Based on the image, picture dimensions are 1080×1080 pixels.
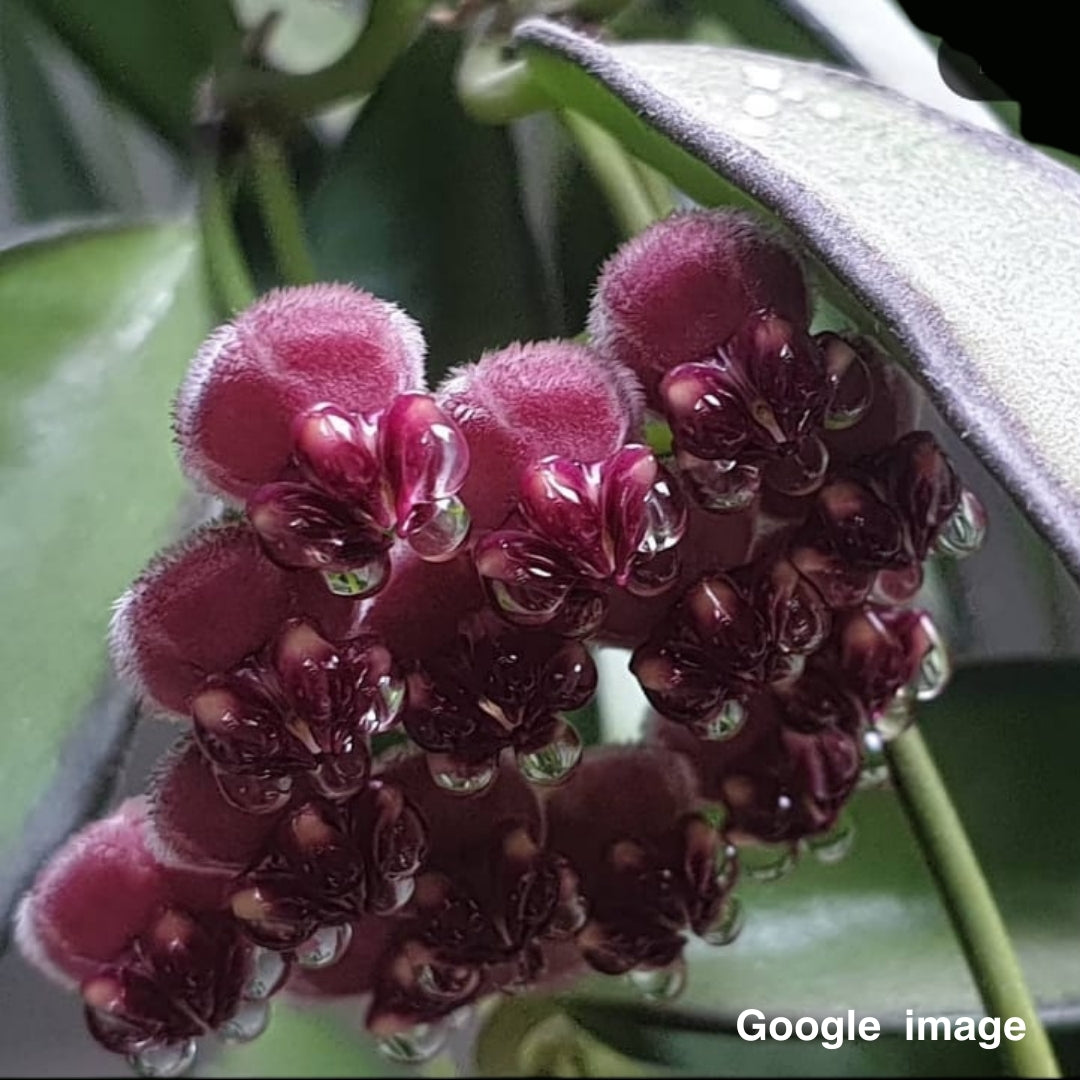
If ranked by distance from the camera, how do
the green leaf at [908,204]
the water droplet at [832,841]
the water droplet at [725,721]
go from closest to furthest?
the green leaf at [908,204]
the water droplet at [725,721]
the water droplet at [832,841]

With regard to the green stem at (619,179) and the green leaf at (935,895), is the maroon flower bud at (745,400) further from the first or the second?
the green leaf at (935,895)

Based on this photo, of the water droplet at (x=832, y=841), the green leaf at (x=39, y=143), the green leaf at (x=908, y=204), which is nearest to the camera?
the green leaf at (x=908, y=204)

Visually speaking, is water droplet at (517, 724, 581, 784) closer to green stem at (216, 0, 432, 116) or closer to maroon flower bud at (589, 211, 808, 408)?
→ maroon flower bud at (589, 211, 808, 408)

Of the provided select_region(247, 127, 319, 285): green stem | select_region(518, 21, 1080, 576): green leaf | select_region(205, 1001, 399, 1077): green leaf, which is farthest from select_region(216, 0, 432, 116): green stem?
select_region(205, 1001, 399, 1077): green leaf

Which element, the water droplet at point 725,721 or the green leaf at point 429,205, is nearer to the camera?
the water droplet at point 725,721

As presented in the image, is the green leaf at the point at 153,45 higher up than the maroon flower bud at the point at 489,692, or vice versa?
the green leaf at the point at 153,45

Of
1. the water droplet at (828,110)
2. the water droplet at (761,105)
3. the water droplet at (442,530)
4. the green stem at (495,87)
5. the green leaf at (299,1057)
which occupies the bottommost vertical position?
the green leaf at (299,1057)

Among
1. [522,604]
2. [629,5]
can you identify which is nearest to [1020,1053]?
[522,604]

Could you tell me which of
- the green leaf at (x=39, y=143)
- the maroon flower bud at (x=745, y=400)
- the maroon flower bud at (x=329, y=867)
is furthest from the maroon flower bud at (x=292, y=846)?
the green leaf at (x=39, y=143)
